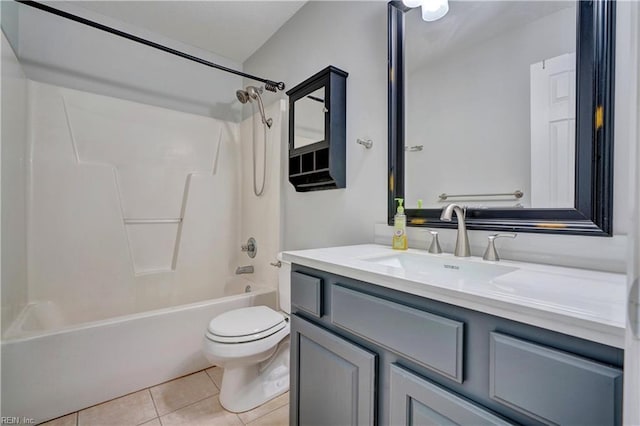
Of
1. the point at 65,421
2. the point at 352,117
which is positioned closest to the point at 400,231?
the point at 352,117

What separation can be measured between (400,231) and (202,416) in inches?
53.8

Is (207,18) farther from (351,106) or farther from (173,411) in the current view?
(173,411)

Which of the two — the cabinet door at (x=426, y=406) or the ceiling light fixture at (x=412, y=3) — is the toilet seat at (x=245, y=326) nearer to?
the cabinet door at (x=426, y=406)

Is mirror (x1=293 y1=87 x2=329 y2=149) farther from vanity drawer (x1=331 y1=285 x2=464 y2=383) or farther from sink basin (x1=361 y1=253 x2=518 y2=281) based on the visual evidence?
vanity drawer (x1=331 y1=285 x2=464 y2=383)

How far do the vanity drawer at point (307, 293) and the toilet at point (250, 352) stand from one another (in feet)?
1.62

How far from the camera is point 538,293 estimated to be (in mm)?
609

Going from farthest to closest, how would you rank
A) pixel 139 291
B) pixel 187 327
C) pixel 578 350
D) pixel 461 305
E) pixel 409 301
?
pixel 139 291
pixel 187 327
pixel 409 301
pixel 461 305
pixel 578 350

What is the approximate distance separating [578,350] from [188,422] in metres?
1.65

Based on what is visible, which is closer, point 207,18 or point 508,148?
point 508,148

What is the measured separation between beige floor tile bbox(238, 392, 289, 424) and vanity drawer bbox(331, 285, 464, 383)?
95 cm

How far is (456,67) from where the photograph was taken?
1.23 m

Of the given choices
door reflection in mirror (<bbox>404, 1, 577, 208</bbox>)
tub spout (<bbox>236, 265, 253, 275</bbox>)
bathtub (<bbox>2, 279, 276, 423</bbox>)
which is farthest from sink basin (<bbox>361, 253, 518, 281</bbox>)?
tub spout (<bbox>236, 265, 253, 275</bbox>)

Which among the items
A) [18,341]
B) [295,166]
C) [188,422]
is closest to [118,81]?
[295,166]

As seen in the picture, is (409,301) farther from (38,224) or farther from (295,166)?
(38,224)
